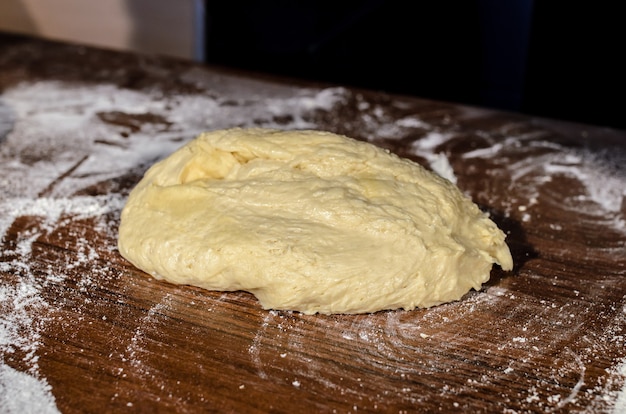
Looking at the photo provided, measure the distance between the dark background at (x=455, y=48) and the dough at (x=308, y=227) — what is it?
159cm

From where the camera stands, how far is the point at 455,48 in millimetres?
3188

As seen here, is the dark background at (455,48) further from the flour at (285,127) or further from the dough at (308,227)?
the dough at (308,227)

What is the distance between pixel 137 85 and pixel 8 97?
1.62 ft

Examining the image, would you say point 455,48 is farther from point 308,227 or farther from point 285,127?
point 308,227

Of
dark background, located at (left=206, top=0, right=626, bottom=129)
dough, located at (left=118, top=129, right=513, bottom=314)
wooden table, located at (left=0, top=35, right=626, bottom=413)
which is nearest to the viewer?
wooden table, located at (left=0, top=35, right=626, bottom=413)

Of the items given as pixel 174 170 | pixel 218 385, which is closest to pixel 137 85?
pixel 174 170

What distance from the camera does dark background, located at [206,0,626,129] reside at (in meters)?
2.96

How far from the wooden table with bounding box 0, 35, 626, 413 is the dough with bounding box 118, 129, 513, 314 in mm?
68

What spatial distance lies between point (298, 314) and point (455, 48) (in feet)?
7.07

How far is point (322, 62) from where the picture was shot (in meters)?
3.20

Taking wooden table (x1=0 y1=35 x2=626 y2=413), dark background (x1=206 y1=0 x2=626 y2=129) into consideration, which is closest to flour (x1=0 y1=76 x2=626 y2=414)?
wooden table (x1=0 y1=35 x2=626 y2=413)

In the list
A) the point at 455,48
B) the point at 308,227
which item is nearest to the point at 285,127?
the point at 308,227

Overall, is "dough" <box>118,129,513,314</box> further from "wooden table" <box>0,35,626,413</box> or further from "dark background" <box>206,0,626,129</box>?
"dark background" <box>206,0,626,129</box>

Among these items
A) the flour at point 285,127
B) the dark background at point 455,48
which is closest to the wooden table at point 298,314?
the flour at point 285,127
